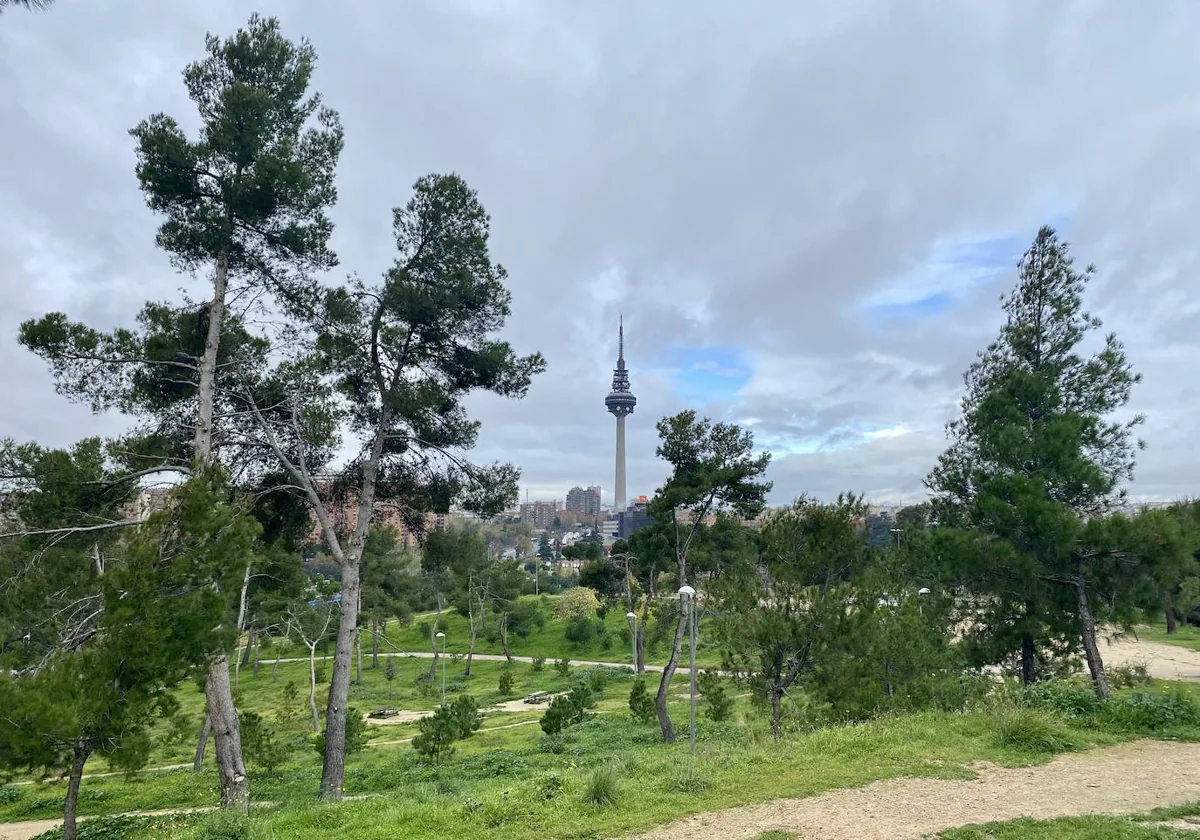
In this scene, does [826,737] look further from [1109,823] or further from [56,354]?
[56,354]

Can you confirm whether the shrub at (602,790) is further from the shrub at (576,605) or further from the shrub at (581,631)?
the shrub at (576,605)

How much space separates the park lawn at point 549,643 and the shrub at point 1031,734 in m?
29.3

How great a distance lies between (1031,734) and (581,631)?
131 ft

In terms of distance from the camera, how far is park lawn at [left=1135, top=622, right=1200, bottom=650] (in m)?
34.9

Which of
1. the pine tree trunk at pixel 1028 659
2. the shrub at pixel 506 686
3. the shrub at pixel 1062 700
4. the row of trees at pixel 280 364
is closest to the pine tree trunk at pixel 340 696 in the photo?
the row of trees at pixel 280 364

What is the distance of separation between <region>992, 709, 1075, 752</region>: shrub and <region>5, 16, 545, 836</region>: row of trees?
871cm

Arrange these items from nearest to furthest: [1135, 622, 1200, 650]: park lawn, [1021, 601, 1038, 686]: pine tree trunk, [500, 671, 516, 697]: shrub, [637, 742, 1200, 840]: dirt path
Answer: [637, 742, 1200, 840]: dirt path < [1021, 601, 1038, 686]: pine tree trunk < [500, 671, 516, 697]: shrub < [1135, 622, 1200, 650]: park lawn

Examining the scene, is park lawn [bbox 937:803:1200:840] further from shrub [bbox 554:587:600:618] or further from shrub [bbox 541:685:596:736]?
shrub [bbox 554:587:600:618]

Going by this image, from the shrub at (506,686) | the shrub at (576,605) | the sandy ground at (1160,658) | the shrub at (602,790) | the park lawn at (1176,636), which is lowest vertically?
the shrub at (506,686)

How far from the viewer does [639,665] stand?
37125 millimetres

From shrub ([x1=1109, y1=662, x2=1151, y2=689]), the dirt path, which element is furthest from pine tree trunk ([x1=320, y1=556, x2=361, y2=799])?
shrub ([x1=1109, y1=662, x2=1151, y2=689])

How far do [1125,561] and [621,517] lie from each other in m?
167

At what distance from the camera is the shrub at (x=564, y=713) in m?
20.0

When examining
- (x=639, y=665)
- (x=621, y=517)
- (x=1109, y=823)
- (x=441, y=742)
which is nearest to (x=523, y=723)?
(x=441, y=742)
